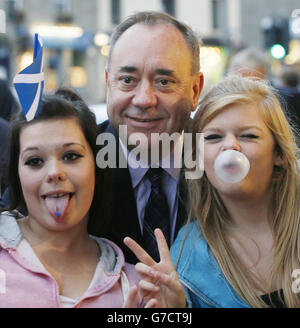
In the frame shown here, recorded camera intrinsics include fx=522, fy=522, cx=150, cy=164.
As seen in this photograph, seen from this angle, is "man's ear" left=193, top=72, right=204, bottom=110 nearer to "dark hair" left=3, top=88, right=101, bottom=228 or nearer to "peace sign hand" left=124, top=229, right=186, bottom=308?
"dark hair" left=3, top=88, right=101, bottom=228

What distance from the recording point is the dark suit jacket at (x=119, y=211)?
126 cm

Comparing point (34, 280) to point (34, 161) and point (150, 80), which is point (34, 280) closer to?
point (34, 161)

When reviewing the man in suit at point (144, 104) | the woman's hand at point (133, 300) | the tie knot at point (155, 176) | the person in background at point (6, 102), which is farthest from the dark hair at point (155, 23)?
the person in background at point (6, 102)

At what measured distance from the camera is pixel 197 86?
1.45m

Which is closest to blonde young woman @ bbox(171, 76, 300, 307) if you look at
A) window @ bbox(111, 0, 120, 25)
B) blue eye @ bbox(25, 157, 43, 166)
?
blue eye @ bbox(25, 157, 43, 166)

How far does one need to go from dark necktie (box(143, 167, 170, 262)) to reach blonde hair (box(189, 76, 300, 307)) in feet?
0.27

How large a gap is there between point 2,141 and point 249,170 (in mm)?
700

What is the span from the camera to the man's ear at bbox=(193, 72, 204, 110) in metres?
1.43

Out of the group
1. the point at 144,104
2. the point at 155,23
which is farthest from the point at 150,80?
the point at 155,23

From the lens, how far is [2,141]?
56.9 inches

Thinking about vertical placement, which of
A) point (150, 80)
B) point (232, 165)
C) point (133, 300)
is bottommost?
point (133, 300)

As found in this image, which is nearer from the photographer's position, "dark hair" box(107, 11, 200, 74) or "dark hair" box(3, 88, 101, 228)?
"dark hair" box(3, 88, 101, 228)

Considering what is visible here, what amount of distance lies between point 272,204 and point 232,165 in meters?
0.22

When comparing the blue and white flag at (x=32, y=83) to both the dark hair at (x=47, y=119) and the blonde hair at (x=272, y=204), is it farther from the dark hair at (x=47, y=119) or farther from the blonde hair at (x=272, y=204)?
the blonde hair at (x=272, y=204)
